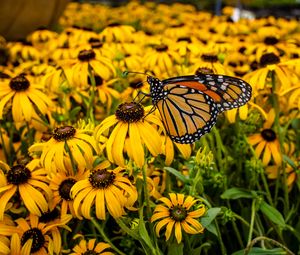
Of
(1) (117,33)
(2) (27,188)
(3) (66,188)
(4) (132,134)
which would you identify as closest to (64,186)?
(3) (66,188)

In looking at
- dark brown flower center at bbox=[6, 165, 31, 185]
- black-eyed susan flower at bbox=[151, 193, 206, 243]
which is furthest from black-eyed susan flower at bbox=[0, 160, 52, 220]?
black-eyed susan flower at bbox=[151, 193, 206, 243]

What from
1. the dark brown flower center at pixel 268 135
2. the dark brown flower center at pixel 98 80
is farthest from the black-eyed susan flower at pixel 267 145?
the dark brown flower center at pixel 98 80

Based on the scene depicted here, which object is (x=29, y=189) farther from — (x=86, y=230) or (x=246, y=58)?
(x=246, y=58)

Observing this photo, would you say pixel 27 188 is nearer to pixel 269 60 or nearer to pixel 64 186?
pixel 64 186

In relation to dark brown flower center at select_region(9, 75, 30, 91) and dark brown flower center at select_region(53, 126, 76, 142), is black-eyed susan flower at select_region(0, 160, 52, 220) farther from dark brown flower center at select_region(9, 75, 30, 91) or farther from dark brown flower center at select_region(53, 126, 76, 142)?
dark brown flower center at select_region(9, 75, 30, 91)

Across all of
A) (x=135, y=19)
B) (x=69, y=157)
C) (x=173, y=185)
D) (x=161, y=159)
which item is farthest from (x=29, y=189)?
(x=135, y=19)

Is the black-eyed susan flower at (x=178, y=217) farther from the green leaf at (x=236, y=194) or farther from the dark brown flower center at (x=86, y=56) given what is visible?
the dark brown flower center at (x=86, y=56)
